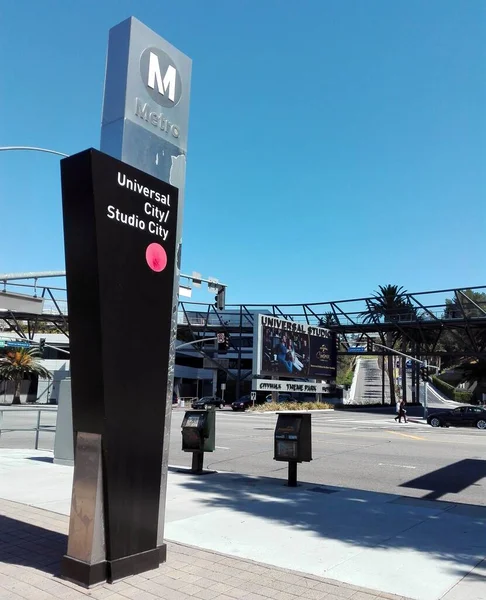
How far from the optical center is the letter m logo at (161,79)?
5.59m

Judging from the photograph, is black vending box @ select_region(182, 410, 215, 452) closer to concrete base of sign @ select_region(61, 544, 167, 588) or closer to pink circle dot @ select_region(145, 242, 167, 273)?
concrete base of sign @ select_region(61, 544, 167, 588)

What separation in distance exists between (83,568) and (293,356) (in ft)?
94.9

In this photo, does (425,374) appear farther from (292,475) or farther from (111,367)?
(111,367)

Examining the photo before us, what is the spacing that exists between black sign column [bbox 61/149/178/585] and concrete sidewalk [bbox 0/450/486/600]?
1.76 ft

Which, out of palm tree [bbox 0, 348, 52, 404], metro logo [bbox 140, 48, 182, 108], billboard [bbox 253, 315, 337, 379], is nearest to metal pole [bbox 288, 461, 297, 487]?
metro logo [bbox 140, 48, 182, 108]

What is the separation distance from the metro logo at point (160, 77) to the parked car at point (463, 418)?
30000 mm

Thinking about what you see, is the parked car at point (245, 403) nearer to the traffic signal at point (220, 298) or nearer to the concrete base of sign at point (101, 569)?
the traffic signal at point (220, 298)

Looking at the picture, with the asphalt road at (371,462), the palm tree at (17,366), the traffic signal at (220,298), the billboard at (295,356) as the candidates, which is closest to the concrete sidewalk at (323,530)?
the asphalt road at (371,462)

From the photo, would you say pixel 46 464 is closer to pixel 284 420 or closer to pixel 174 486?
pixel 174 486

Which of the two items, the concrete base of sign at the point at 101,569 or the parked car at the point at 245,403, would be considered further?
the parked car at the point at 245,403

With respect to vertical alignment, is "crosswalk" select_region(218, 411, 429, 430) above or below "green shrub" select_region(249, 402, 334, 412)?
below

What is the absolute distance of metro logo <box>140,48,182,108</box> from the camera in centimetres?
552

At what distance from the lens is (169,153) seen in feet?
18.9

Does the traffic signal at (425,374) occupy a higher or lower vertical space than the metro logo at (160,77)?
lower
